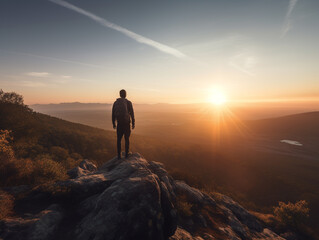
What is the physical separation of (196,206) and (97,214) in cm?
650

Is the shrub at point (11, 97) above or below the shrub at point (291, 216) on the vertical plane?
above

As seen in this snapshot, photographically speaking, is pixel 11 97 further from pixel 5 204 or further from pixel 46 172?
pixel 5 204

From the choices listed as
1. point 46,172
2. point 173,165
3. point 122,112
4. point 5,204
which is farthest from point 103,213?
point 173,165

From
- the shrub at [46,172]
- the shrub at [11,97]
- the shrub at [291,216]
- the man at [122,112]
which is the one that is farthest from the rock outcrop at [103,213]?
the shrub at [11,97]

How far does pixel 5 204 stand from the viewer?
490 centimetres

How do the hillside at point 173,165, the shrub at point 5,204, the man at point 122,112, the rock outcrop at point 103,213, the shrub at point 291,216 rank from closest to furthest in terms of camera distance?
the rock outcrop at point 103,213
the shrub at point 5,204
the man at point 122,112
the hillside at point 173,165
the shrub at point 291,216

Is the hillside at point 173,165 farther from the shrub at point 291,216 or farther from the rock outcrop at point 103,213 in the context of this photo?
Result: the shrub at point 291,216

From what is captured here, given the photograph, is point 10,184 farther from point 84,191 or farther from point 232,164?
point 232,164

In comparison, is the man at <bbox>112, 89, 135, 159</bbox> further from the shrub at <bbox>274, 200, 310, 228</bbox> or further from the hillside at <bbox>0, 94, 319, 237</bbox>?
the shrub at <bbox>274, 200, 310, 228</bbox>

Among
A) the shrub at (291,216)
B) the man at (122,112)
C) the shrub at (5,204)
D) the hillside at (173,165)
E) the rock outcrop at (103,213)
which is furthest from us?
the shrub at (291,216)

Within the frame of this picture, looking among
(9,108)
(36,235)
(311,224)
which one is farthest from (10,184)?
(311,224)

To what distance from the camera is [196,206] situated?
8797 millimetres

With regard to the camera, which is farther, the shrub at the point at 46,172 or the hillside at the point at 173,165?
the hillside at the point at 173,165

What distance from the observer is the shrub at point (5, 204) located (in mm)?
4520
